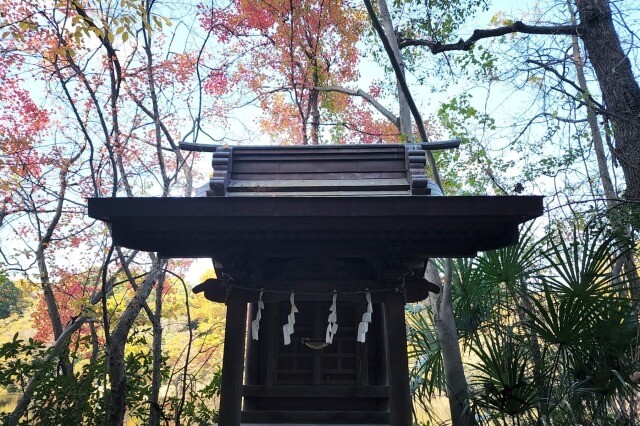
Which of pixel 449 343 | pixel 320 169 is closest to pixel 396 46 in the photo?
pixel 320 169

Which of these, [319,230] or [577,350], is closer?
[319,230]

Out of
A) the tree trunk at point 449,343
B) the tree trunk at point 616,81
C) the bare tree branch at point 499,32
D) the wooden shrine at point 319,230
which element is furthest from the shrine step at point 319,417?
the bare tree branch at point 499,32

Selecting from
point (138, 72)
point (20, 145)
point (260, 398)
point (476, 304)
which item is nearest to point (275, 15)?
point (138, 72)

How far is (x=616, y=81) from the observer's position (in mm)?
5969

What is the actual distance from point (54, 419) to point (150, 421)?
1.48 m

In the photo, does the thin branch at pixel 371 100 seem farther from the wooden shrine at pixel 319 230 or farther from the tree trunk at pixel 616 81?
the wooden shrine at pixel 319 230

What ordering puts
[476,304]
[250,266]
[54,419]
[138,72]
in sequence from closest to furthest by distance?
[250,266], [54,419], [476,304], [138,72]

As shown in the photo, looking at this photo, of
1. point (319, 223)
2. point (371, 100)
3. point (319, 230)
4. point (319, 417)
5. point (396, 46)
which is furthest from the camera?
point (371, 100)

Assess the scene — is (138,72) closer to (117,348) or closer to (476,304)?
(117,348)

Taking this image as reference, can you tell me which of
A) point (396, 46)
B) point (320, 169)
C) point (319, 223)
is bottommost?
point (319, 223)

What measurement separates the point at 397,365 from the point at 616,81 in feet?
18.6

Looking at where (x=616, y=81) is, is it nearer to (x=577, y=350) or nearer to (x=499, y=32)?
(x=499, y=32)

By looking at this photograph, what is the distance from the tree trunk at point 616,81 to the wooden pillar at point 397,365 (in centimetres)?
401

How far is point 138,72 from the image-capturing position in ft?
25.6
